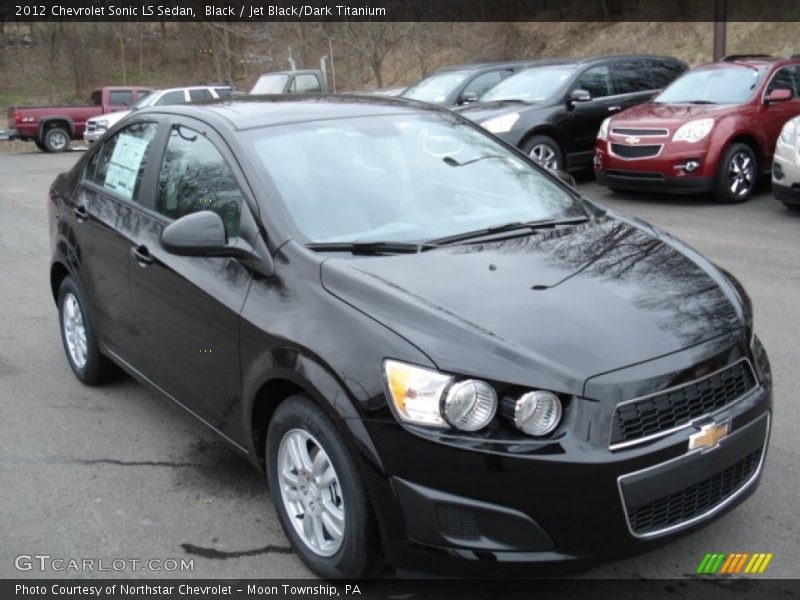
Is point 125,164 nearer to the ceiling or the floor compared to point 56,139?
nearer to the ceiling

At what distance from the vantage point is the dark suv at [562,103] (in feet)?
38.9

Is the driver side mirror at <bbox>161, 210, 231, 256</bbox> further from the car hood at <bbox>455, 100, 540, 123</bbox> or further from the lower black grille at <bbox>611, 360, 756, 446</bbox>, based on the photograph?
the car hood at <bbox>455, 100, 540, 123</bbox>

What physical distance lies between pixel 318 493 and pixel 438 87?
1270 cm

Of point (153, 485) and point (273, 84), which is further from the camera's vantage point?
point (273, 84)

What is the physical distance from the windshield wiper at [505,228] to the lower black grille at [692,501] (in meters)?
1.27

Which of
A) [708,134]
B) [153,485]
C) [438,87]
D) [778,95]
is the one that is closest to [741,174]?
[708,134]

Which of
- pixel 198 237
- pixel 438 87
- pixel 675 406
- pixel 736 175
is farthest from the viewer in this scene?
pixel 438 87

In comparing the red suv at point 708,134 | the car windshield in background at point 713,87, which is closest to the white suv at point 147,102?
the car windshield in background at point 713,87

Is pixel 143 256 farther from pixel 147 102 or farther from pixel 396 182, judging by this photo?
pixel 147 102

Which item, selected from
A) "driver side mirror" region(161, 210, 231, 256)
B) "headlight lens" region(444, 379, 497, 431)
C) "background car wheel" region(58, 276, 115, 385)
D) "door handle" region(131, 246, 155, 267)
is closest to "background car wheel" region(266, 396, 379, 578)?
"headlight lens" region(444, 379, 497, 431)

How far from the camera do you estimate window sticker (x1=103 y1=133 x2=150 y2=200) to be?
445cm

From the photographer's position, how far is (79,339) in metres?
5.20

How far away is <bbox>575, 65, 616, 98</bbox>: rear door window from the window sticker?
899 cm
